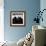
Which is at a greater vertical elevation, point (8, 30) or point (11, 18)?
point (11, 18)

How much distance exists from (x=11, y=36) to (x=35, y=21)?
1.21m

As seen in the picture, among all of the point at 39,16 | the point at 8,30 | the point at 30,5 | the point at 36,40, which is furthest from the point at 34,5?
the point at 36,40

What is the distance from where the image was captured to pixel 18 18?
5715mm

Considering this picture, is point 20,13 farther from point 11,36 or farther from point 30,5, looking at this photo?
point 11,36

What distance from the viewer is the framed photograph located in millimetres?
5711

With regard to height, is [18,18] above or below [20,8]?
below

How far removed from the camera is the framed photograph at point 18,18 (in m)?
5.71

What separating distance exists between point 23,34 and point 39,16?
1025 millimetres

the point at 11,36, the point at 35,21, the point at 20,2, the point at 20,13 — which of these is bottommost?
the point at 11,36

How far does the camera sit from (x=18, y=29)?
5.76 metres

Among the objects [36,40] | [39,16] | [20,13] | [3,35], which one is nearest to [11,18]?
[20,13]

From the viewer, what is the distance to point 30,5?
573 centimetres

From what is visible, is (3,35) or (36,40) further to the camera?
(3,35)

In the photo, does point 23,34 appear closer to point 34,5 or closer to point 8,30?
point 8,30
